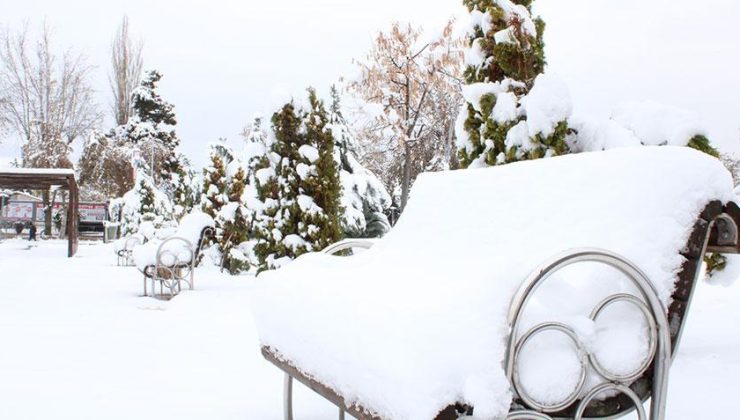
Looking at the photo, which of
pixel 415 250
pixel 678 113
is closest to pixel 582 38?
pixel 678 113

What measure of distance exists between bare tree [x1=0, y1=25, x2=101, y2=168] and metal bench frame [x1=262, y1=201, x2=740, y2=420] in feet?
118

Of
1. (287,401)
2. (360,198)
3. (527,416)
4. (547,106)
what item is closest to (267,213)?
(360,198)

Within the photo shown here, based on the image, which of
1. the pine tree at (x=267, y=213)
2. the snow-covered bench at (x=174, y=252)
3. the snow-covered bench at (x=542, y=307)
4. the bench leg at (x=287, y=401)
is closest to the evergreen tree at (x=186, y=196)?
the pine tree at (x=267, y=213)

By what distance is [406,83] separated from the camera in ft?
63.6

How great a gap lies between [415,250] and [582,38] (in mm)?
11068

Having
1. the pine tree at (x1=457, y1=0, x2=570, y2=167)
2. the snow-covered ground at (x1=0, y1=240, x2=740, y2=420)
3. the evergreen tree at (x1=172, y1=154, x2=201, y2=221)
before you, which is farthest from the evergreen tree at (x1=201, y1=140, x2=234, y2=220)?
the pine tree at (x1=457, y1=0, x2=570, y2=167)

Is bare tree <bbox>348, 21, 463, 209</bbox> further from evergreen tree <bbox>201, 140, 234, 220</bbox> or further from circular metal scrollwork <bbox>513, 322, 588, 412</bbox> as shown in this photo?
circular metal scrollwork <bbox>513, 322, 588, 412</bbox>

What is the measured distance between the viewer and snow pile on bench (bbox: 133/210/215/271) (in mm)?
8359

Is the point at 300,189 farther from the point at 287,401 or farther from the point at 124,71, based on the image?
the point at 124,71

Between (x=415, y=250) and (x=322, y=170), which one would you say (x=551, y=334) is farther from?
(x=322, y=170)

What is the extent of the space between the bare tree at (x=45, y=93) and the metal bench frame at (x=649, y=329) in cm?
3593

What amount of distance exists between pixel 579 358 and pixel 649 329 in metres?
0.25

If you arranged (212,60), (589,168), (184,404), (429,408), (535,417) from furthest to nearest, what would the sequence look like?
(212,60) → (184,404) → (589,168) → (535,417) → (429,408)

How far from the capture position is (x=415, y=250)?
2.69 m
